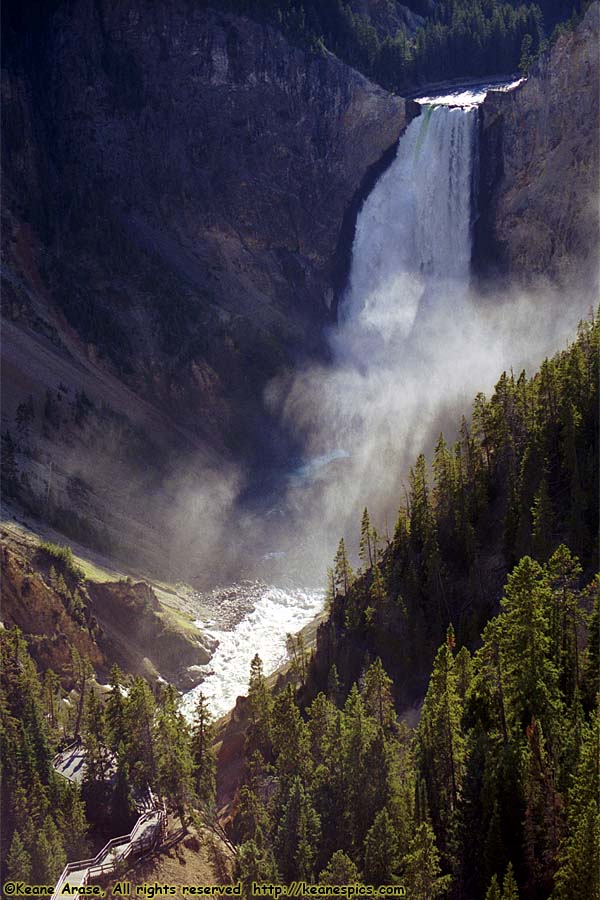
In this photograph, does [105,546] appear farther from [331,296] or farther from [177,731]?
[331,296]

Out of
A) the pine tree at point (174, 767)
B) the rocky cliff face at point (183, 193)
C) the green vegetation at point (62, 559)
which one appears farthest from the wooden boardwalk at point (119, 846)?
the rocky cliff face at point (183, 193)

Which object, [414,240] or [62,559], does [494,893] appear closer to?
[62,559]

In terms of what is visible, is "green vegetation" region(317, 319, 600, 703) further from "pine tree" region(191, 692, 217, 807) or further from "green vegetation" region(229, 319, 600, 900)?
"pine tree" region(191, 692, 217, 807)

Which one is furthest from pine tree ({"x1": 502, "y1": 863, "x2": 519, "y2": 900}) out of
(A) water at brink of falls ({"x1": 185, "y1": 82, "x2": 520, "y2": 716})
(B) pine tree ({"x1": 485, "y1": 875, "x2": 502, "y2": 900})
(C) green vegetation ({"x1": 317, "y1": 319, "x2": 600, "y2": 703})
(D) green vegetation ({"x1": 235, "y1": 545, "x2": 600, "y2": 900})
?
(A) water at brink of falls ({"x1": 185, "y1": 82, "x2": 520, "y2": 716})

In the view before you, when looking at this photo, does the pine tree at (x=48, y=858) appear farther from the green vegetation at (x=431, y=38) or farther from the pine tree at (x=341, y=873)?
the green vegetation at (x=431, y=38)

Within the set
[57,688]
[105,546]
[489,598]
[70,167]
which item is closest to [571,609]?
[489,598]
